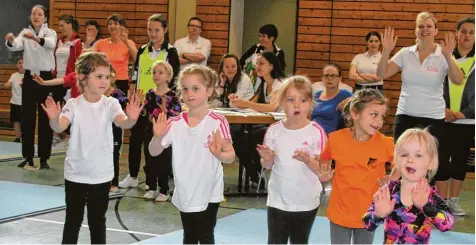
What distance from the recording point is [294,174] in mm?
4121

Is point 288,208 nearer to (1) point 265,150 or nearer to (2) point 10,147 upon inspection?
(1) point 265,150

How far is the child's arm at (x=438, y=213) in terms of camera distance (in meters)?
3.26

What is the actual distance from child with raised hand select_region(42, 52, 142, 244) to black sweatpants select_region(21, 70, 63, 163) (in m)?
4.50

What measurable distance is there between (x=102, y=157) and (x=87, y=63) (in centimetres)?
62

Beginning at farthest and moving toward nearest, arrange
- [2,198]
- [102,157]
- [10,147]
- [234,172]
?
[10,147] < [234,172] < [2,198] < [102,157]

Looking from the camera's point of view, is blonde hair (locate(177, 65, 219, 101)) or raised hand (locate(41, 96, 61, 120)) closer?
blonde hair (locate(177, 65, 219, 101))

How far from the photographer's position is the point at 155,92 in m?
7.03

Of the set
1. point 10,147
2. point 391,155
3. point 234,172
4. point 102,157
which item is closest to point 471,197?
point 234,172

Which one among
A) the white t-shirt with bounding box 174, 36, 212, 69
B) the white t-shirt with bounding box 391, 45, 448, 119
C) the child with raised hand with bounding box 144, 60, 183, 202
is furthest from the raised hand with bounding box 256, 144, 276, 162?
the white t-shirt with bounding box 174, 36, 212, 69

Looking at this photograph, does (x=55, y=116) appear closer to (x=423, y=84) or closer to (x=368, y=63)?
(x=423, y=84)

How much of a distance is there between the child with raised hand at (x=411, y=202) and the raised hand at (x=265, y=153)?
863 mm

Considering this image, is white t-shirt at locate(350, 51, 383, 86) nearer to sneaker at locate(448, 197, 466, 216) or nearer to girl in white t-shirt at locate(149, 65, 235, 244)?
sneaker at locate(448, 197, 466, 216)

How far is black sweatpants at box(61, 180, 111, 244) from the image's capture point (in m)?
4.42

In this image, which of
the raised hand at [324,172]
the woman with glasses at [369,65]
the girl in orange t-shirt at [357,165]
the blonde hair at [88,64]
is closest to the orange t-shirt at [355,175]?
the girl in orange t-shirt at [357,165]
